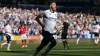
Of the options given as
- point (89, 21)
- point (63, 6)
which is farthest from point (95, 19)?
point (63, 6)

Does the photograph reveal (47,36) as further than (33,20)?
No

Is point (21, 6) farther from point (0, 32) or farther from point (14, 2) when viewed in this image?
point (0, 32)

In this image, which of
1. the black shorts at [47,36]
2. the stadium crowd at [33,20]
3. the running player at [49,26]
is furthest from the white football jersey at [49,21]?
the stadium crowd at [33,20]

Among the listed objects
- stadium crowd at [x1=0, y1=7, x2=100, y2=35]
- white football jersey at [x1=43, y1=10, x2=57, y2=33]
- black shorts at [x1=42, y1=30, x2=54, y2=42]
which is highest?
white football jersey at [x1=43, y1=10, x2=57, y2=33]

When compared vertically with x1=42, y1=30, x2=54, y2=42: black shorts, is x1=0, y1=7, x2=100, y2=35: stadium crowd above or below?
below

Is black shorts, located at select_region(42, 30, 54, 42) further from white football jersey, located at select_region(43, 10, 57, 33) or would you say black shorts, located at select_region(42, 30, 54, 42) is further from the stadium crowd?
the stadium crowd

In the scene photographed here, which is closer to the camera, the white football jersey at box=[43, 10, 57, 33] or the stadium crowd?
the white football jersey at box=[43, 10, 57, 33]

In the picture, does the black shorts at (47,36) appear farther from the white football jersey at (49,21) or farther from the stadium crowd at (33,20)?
the stadium crowd at (33,20)

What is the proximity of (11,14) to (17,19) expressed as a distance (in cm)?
88

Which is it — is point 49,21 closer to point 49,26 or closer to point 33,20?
point 49,26

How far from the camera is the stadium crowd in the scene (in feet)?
147

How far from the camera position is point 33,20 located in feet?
156

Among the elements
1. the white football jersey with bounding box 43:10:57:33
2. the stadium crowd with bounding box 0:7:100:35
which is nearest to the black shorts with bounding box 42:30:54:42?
the white football jersey with bounding box 43:10:57:33

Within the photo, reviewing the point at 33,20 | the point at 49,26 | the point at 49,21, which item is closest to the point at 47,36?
the point at 49,26
